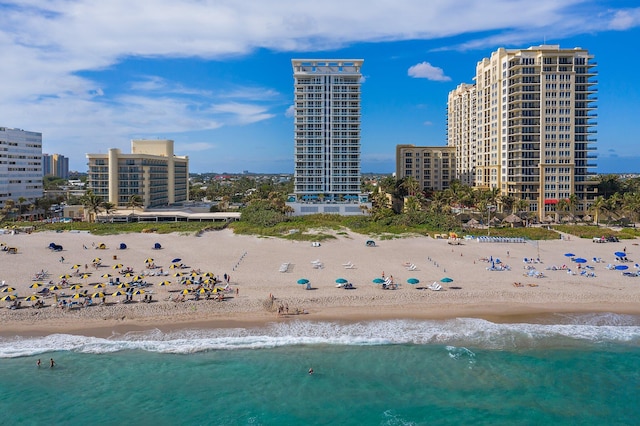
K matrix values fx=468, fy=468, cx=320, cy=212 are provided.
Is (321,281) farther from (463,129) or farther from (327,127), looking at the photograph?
(463,129)

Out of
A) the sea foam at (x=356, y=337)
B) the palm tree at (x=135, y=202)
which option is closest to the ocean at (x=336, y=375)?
the sea foam at (x=356, y=337)

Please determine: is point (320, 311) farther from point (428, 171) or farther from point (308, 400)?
point (428, 171)

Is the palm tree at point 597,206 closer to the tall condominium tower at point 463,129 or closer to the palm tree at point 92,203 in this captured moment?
the tall condominium tower at point 463,129

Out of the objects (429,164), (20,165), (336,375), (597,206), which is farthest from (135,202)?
(597,206)

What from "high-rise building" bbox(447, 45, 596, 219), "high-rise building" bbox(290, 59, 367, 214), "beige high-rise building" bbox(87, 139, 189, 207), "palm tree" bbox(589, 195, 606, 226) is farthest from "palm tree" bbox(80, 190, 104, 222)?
"palm tree" bbox(589, 195, 606, 226)

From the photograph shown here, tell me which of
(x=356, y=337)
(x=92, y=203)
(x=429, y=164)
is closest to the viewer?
(x=356, y=337)

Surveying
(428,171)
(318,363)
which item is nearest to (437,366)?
(318,363)

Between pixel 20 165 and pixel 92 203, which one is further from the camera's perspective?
pixel 20 165
